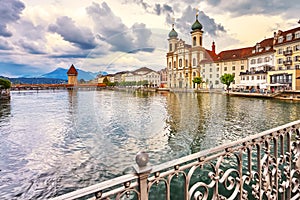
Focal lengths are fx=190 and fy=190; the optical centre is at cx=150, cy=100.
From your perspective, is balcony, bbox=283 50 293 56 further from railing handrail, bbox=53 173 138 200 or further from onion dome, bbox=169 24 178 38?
railing handrail, bbox=53 173 138 200

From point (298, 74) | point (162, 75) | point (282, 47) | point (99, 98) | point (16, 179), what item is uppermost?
point (282, 47)


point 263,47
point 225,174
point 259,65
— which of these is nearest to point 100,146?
point 225,174

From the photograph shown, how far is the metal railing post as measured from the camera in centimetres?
115

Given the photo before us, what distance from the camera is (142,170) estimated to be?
1.17m

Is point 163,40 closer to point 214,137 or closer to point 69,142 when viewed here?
point 214,137

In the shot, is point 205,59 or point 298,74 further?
point 298,74

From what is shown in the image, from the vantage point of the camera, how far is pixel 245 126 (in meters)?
10.9

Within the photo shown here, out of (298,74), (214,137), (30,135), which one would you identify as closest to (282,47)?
(298,74)

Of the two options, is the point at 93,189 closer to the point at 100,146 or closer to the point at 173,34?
the point at 173,34

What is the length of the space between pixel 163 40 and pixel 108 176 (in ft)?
12.3

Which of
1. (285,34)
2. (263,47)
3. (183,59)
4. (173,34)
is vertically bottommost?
(183,59)

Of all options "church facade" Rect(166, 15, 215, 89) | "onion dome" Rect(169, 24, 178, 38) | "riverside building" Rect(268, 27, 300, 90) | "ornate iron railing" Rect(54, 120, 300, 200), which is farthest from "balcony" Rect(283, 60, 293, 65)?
"ornate iron railing" Rect(54, 120, 300, 200)

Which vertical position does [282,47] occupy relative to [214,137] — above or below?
above

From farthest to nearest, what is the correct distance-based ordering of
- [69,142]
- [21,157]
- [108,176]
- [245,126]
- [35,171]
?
[245,126]
[69,142]
[21,157]
[35,171]
[108,176]
